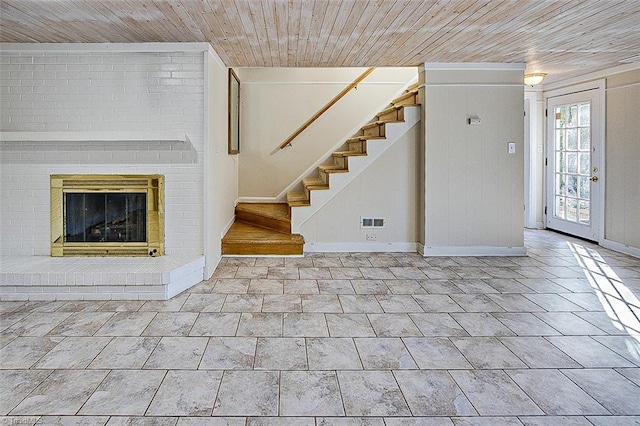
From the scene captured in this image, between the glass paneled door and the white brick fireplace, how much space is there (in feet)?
16.4

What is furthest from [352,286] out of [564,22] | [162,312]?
[564,22]

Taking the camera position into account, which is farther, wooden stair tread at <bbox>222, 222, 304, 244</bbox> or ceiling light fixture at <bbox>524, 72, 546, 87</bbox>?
ceiling light fixture at <bbox>524, 72, 546, 87</bbox>

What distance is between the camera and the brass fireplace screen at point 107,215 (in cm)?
423

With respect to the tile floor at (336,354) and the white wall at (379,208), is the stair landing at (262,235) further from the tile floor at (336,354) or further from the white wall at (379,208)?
the tile floor at (336,354)

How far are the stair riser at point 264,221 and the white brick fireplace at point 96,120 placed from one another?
4.77ft

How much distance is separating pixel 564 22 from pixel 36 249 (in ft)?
16.4

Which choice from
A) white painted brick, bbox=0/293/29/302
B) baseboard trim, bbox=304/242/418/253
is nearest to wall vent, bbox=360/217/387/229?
baseboard trim, bbox=304/242/418/253

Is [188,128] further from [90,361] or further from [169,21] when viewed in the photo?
[90,361]

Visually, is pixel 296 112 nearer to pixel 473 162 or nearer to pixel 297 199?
pixel 297 199

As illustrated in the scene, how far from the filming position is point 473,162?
531 centimetres

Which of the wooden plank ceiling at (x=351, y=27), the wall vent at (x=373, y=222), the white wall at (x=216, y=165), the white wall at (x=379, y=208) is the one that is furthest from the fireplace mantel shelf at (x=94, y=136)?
the wall vent at (x=373, y=222)

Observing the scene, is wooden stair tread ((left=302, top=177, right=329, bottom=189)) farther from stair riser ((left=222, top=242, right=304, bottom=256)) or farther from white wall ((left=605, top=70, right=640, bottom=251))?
white wall ((left=605, top=70, right=640, bottom=251))

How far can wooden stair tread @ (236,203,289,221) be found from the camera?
5863mm

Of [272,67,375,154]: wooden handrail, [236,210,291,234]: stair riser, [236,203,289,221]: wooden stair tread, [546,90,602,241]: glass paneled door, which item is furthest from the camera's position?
[272,67,375,154]: wooden handrail
